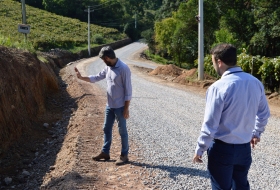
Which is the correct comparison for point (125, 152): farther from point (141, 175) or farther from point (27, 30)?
point (27, 30)

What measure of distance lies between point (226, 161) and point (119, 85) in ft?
9.07

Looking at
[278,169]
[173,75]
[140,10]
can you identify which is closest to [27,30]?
[173,75]

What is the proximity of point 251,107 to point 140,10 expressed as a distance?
341ft

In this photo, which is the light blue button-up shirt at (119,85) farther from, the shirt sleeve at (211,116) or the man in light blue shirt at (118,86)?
the shirt sleeve at (211,116)

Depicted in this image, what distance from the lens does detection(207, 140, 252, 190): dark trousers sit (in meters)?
3.47

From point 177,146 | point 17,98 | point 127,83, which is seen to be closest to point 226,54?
point 127,83

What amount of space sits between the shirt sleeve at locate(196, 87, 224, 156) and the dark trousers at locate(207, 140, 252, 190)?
0.12m

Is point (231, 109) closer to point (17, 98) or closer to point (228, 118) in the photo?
point (228, 118)

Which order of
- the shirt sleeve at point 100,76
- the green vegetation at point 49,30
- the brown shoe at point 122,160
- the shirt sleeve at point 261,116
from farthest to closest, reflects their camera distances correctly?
1. the green vegetation at point 49,30
2. the shirt sleeve at point 100,76
3. the brown shoe at point 122,160
4. the shirt sleeve at point 261,116

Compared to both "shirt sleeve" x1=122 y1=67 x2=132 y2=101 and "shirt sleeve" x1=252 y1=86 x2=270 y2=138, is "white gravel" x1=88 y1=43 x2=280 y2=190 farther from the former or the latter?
"shirt sleeve" x1=252 y1=86 x2=270 y2=138

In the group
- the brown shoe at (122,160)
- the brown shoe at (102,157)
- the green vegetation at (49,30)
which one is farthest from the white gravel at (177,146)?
the green vegetation at (49,30)

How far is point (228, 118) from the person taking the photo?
11.4 ft

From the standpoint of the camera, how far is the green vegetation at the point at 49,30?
4841cm

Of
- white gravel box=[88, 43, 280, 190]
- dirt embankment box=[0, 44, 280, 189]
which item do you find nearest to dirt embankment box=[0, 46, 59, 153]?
dirt embankment box=[0, 44, 280, 189]
